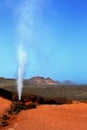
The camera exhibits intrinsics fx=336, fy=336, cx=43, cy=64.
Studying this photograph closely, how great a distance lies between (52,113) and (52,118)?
767mm

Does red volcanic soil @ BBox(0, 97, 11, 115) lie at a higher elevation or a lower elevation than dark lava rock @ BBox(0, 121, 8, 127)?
higher

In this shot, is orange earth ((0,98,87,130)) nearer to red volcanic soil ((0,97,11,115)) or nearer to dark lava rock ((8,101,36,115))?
red volcanic soil ((0,97,11,115))

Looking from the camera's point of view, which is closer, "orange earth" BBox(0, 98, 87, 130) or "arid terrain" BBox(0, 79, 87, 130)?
"orange earth" BBox(0, 98, 87, 130)

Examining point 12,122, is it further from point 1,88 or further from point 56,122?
point 1,88

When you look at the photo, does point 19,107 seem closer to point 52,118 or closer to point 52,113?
point 52,113

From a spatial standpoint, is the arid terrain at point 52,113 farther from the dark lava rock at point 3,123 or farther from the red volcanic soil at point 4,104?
the dark lava rock at point 3,123

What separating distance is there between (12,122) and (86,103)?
452 cm

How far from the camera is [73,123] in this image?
571 inches

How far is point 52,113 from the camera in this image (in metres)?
15.9

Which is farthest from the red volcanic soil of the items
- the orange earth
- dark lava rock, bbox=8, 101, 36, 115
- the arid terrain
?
dark lava rock, bbox=8, 101, 36, 115

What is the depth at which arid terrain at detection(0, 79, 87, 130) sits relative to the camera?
1445 centimetres

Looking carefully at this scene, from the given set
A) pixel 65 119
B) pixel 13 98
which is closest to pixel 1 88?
pixel 13 98

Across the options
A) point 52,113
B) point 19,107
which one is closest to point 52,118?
point 52,113

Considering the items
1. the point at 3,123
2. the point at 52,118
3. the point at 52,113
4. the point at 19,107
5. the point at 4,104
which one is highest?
Answer: the point at 4,104
